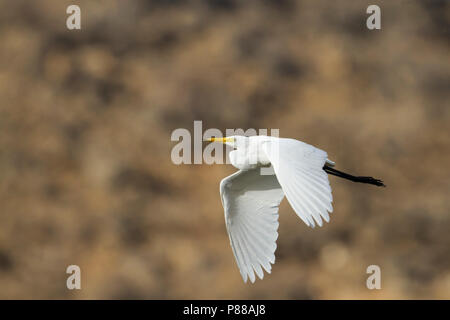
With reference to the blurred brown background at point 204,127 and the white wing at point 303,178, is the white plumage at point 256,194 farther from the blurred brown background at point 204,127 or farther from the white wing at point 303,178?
the blurred brown background at point 204,127

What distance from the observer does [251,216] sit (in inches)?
148

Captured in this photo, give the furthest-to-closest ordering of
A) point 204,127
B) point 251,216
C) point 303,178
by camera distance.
A: 1. point 204,127
2. point 251,216
3. point 303,178

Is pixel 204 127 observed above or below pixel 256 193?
above

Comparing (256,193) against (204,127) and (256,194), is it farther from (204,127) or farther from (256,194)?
(204,127)

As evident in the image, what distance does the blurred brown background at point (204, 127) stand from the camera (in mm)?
7930

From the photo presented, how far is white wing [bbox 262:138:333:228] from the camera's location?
275 cm

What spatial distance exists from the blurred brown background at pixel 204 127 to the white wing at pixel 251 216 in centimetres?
385

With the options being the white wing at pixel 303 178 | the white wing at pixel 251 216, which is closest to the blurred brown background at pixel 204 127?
the white wing at pixel 251 216

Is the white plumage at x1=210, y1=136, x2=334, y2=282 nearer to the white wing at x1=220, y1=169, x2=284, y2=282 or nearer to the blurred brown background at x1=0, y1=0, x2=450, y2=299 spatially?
the white wing at x1=220, y1=169, x2=284, y2=282

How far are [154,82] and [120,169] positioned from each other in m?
1.16

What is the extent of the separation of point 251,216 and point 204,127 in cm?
464

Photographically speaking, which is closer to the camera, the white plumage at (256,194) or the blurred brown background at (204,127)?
the white plumage at (256,194)

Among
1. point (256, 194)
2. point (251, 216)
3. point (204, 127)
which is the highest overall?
point (204, 127)

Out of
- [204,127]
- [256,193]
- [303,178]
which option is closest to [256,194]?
[256,193]
